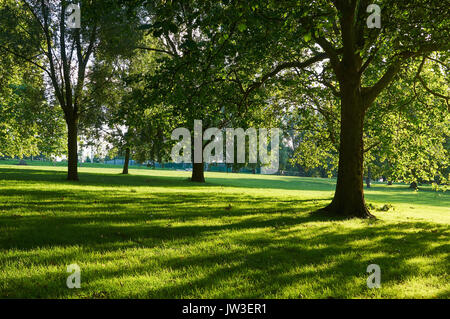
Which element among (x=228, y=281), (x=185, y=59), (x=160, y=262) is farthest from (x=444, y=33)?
(x=160, y=262)

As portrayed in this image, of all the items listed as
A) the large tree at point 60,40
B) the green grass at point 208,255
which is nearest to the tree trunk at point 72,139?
the large tree at point 60,40

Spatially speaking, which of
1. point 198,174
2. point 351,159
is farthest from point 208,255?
point 198,174

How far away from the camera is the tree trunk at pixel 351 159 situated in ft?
36.8

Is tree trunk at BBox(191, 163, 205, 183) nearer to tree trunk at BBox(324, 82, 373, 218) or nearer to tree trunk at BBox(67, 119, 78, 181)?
tree trunk at BBox(67, 119, 78, 181)

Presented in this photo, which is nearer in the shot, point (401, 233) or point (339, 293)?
point (339, 293)

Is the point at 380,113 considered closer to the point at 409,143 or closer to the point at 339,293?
the point at 409,143

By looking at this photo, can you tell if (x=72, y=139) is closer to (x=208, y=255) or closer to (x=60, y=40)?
(x=60, y=40)

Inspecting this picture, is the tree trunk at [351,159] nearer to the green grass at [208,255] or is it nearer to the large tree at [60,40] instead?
the green grass at [208,255]

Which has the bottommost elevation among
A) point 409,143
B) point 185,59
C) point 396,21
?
point 409,143

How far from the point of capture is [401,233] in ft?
28.7

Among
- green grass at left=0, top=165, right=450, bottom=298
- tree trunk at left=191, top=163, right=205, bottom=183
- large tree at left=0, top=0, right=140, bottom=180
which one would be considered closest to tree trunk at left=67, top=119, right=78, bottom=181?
large tree at left=0, top=0, right=140, bottom=180

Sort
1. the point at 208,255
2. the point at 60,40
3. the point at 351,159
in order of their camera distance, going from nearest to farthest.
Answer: the point at 208,255 → the point at 351,159 → the point at 60,40

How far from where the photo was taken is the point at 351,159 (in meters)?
11.2

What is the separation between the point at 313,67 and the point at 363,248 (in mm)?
15788
